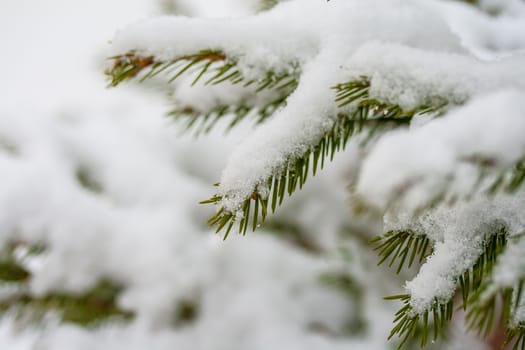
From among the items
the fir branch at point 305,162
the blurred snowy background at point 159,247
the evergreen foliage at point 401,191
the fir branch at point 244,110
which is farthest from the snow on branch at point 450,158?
the blurred snowy background at point 159,247

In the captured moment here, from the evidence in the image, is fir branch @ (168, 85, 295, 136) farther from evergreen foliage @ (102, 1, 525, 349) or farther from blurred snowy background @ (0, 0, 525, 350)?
blurred snowy background @ (0, 0, 525, 350)

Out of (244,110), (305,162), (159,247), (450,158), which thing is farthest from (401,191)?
(159,247)

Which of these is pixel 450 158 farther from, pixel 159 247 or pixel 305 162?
pixel 159 247

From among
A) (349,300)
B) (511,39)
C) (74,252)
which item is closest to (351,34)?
(511,39)

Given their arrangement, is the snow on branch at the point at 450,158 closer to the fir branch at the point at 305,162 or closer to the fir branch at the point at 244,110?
the fir branch at the point at 305,162

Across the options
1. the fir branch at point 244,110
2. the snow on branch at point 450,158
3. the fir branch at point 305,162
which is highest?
the fir branch at point 244,110

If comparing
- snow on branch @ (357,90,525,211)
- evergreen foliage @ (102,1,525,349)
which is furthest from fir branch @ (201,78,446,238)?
snow on branch @ (357,90,525,211)

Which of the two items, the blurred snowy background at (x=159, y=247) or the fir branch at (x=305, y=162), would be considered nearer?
the fir branch at (x=305, y=162)

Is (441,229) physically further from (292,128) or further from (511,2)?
(511,2)
